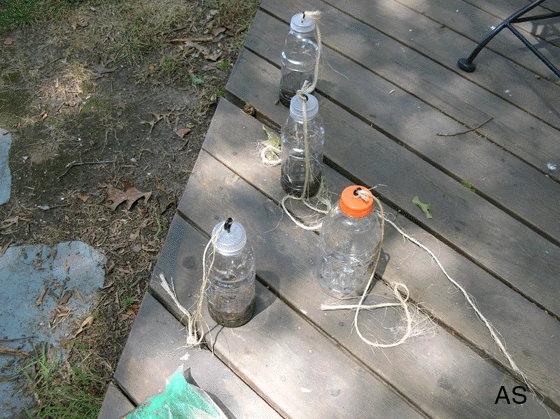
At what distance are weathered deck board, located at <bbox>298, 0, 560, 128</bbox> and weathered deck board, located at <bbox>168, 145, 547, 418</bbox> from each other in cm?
120

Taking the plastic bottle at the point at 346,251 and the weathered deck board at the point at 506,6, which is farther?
the weathered deck board at the point at 506,6

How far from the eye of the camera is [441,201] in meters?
1.73

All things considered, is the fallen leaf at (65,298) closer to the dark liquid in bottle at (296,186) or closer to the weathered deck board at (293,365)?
the weathered deck board at (293,365)

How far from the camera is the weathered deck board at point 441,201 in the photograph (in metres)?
1.57

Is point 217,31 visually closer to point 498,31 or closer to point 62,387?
point 498,31

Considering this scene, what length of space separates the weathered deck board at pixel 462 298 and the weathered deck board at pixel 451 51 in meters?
0.93

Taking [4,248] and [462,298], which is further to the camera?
[4,248]

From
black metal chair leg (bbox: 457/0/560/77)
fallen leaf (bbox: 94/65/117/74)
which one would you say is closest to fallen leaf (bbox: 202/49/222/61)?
fallen leaf (bbox: 94/65/117/74)

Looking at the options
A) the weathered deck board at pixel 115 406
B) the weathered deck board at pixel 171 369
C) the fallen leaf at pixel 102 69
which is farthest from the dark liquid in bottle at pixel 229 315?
the fallen leaf at pixel 102 69

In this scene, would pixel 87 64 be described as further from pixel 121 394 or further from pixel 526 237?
pixel 526 237

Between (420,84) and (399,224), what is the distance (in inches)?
31.9

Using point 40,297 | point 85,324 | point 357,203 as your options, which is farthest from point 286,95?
point 40,297

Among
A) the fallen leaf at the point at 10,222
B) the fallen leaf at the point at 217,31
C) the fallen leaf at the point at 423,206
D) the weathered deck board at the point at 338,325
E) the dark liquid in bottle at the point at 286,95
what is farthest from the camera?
the fallen leaf at the point at 217,31

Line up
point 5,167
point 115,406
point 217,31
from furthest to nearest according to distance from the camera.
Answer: point 217,31 → point 5,167 → point 115,406
